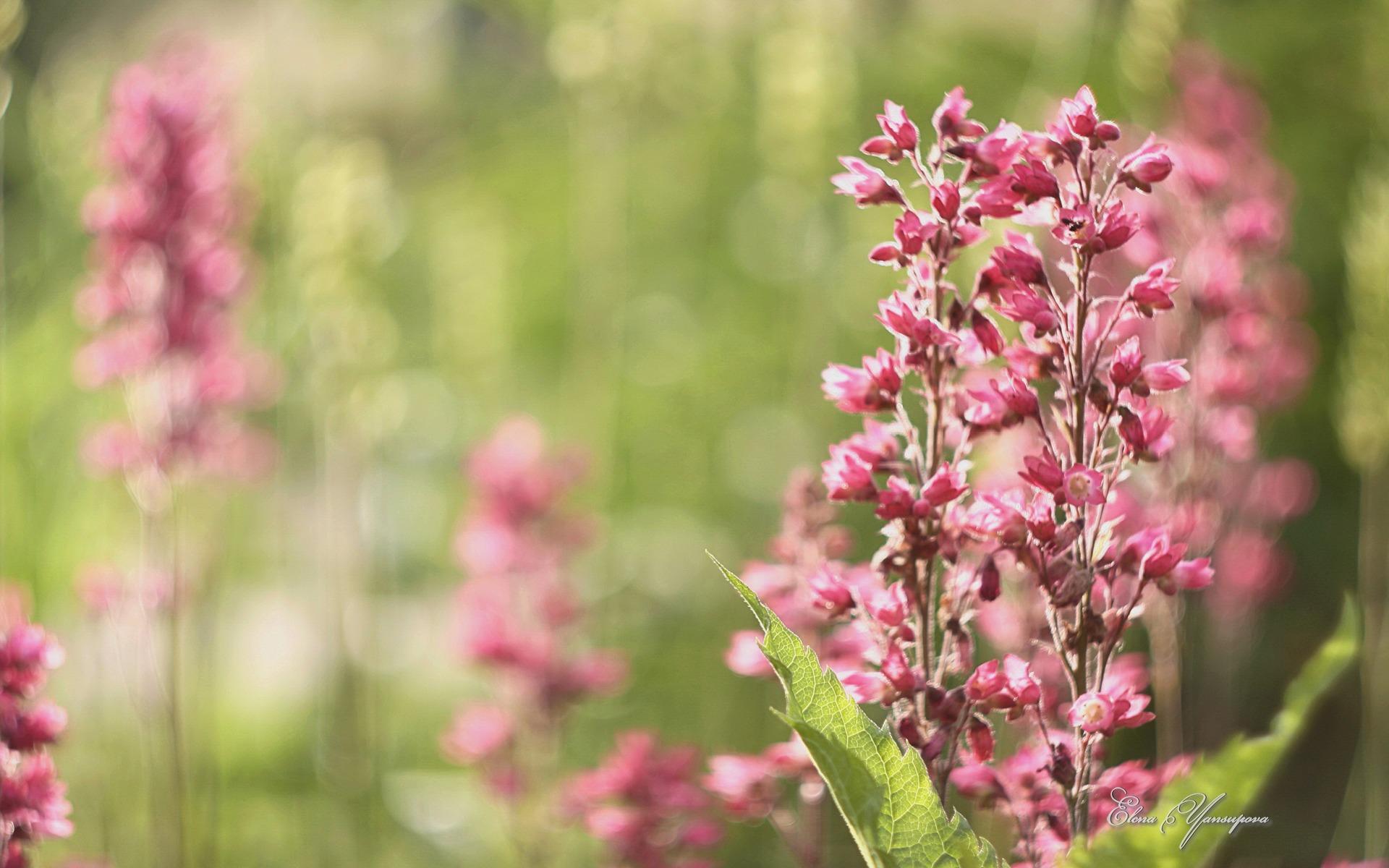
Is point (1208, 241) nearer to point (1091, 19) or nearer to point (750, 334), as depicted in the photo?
point (1091, 19)

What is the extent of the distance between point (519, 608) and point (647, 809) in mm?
443

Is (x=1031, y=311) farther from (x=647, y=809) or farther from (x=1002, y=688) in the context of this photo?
(x=647, y=809)

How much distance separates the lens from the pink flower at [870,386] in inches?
22.7

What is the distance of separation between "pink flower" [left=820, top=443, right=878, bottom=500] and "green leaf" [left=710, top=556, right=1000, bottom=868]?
99 mm

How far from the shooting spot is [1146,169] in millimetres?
548

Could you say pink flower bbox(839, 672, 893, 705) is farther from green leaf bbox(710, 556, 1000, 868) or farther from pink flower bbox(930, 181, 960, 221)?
pink flower bbox(930, 181, 960, 221)

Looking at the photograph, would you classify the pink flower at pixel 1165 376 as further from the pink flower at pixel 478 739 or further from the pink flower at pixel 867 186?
the pink flower at pixel 478 739

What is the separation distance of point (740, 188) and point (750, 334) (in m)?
0.41

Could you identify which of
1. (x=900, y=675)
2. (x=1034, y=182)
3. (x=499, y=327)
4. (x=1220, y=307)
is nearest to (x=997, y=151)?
(x=1034, y=182)

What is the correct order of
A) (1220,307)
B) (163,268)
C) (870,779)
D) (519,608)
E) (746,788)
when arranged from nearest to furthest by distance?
(870,779), (746,788), (1220,307), (163,268), (519,608)

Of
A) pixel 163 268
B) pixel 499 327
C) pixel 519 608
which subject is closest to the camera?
pixel 163 268

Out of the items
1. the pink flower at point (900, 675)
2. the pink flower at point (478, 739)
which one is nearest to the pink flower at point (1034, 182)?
the pink flower at point (900, 675)

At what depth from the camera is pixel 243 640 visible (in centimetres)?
209

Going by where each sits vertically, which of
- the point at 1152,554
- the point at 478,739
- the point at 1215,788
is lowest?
the point at 478,739
